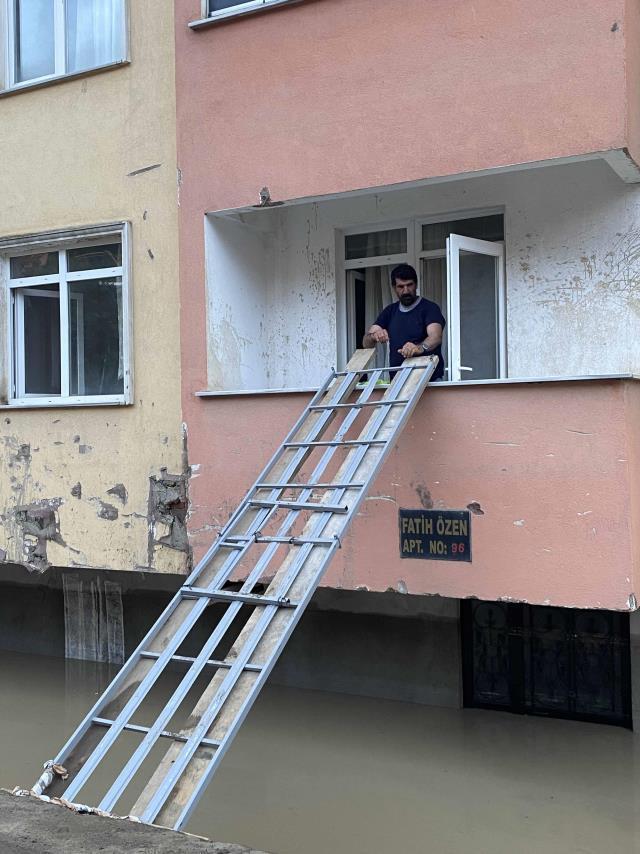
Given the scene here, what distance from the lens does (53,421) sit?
8891 mm

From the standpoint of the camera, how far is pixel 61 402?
8867 millimetres

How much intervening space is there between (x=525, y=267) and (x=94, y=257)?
144 inches

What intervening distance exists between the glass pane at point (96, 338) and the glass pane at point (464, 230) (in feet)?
8.53

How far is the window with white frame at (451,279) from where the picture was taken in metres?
7.38

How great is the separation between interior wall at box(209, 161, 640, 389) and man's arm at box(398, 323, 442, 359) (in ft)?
3.34

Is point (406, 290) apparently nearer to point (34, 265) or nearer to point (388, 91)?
point (388, 91)

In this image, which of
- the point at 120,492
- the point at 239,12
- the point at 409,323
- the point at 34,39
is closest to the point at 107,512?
the point at 120,492

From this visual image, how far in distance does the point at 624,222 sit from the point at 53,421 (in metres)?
4.90

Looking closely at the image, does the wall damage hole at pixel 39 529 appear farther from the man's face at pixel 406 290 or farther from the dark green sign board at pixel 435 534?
the man's face at pixel 406 290

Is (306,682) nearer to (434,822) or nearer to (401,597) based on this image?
(401,597)

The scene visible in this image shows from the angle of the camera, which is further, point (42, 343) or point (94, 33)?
point (42, 343)

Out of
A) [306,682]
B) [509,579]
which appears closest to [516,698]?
[306,682]

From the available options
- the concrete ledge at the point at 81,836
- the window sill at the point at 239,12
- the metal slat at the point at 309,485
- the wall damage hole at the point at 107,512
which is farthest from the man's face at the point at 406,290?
the concrete ledge at the point at 81,836

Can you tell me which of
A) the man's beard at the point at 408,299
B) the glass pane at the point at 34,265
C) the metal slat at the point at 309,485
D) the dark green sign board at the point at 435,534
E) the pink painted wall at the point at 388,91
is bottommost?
the dark green sign board at the point at 435,534
